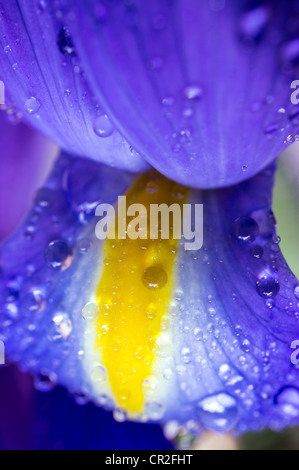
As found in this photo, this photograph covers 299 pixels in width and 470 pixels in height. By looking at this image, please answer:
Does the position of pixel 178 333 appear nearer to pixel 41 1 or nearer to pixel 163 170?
pixel 163 170

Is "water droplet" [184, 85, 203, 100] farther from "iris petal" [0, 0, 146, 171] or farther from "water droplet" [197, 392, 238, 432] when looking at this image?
"water droplet" [197, 392, 238, 432]

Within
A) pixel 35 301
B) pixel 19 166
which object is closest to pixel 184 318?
pixel 35 301

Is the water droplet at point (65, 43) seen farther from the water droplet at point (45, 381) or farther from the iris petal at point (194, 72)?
the water droplet at point (45, 381)

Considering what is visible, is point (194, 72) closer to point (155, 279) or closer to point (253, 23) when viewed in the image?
point (253, 23)

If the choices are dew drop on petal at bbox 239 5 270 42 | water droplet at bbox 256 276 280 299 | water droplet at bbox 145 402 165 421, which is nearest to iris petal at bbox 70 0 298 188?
dew drop on petal at bbox 239 5 270 42

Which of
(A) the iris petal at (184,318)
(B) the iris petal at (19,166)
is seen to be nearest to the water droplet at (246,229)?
(A) the iris petal at (184,318)
